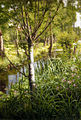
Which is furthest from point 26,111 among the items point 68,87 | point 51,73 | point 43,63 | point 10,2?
point 43,63

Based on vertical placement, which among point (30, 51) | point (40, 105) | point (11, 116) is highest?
point (30, 51)

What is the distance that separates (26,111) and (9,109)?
0.85 ft

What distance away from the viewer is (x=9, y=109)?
6.11 feet

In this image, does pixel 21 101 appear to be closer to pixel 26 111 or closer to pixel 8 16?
pixel 26 111

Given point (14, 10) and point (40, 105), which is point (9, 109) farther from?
point (14, 10)

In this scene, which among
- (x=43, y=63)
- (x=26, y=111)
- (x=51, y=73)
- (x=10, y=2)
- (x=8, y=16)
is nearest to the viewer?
(x=26, y=111)

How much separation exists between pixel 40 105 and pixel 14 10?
4.67 feet

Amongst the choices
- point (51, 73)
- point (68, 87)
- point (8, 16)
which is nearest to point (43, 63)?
point (51, 73)

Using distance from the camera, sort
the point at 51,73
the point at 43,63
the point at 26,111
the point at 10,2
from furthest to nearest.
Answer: the point at 43,63, the point at 51,73, the point at 10,2, the point at 26,111

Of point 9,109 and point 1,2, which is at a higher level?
point 1,2

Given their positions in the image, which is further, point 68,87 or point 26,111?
point 68,87

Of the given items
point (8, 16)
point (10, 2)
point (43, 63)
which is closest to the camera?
point (10, 2)

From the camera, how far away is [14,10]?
2.00m

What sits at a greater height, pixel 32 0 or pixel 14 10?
pixel 32 0
